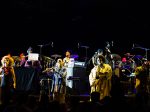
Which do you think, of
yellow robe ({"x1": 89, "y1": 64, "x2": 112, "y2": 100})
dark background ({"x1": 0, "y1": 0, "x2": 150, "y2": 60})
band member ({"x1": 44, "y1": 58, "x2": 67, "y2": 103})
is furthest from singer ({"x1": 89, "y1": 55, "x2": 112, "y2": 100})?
dark background ({"x1": 0, "y1": 0, "x2": 150, "y2": 60})

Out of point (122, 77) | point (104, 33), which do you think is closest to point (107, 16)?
point (104, 33)

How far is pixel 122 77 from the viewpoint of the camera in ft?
54.6

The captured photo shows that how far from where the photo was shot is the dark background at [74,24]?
902 inches

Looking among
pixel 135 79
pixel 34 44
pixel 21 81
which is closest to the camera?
pixel 21 81

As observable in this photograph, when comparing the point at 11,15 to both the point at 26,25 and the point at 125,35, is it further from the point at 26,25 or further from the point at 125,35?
the point at 125,35

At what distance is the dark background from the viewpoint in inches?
902

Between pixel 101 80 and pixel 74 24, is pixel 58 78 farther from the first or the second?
pixel 74 24

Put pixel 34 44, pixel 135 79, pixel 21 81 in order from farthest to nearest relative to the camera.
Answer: pixel 34 44 < pixel 135 79 < pixel 21 81

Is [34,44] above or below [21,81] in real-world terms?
above

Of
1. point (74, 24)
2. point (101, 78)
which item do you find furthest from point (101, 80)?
point (74, 24)

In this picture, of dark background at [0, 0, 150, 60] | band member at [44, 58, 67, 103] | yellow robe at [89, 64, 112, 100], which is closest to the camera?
yellow robe at [89, 64, 112, 100]

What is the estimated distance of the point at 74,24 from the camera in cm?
2378

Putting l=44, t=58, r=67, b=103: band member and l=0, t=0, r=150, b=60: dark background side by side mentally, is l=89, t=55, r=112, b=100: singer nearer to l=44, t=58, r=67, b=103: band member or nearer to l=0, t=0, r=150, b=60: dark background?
l=44, t=58, r=67, b=103: band member

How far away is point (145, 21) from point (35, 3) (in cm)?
747
